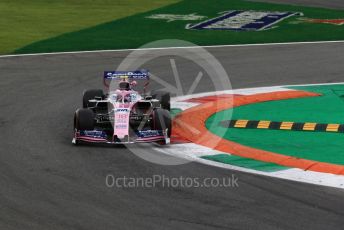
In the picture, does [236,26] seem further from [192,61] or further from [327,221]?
[327,221]

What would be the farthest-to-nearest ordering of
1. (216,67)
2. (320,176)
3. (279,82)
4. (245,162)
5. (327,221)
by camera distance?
(216,67) → (279,82) → (245,162) → (320,176) → (327,221)

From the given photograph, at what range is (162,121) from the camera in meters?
20.0

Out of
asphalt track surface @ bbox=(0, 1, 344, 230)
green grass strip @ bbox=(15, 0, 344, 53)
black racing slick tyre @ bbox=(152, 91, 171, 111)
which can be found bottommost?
green grass strip @ bbox=(15, 0, 344, 53)

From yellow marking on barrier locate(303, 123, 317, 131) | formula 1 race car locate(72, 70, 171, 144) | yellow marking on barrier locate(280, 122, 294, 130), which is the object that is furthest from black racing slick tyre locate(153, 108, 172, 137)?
yellow marking on barrier locate(303, 123, 317, 131)

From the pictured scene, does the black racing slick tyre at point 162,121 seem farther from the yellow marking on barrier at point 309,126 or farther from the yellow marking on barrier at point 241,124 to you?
the yellow marking on barrier at point 309,126

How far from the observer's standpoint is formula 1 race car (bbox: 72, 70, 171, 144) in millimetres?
19625

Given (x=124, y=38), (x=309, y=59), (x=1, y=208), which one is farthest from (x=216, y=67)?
(x=1, y=208)

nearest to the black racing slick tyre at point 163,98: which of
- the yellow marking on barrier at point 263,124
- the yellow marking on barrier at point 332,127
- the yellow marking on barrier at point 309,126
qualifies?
the yellow marking on barrier at point 263,124

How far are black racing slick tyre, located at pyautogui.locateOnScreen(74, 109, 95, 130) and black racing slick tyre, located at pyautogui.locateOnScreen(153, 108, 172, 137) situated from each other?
139cm

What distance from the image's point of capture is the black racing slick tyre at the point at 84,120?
65.0ft

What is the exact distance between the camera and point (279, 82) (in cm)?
2875

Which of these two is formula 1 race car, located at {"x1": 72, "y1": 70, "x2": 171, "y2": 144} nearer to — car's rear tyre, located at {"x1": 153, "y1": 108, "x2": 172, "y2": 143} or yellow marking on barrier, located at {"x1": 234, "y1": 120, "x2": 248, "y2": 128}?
car's rear tyre, located at {"x1": 153, "y1": 108, "x2": 172, "y2": 143}

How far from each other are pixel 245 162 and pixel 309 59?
15.7 meters

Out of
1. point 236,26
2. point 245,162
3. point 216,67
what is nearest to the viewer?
point 245,162
